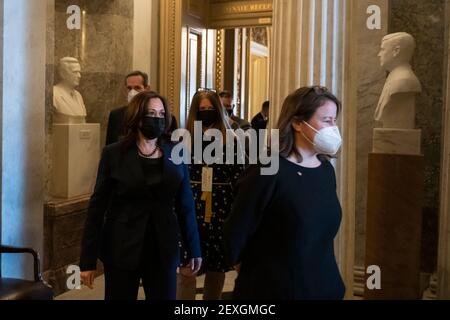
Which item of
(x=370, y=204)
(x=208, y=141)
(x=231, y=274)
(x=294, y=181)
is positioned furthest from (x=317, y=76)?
(x=231, y=274)

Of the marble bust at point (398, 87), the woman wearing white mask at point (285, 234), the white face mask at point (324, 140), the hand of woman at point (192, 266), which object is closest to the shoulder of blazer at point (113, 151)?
the hand of woman at point (192, 266)

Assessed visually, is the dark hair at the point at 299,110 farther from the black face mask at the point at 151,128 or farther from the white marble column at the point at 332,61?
the white marble column at the point at 332,61

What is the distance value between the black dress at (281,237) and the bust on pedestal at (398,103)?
8.04ft

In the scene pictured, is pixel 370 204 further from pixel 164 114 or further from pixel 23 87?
pixel 23 87

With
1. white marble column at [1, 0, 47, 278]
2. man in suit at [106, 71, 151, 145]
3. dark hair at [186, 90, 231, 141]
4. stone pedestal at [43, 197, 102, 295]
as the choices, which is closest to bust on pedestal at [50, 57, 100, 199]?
stone pedestal at [43, 197, 102, 295]

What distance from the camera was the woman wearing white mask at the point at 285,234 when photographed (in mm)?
2012

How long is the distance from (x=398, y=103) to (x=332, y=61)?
3.03ft

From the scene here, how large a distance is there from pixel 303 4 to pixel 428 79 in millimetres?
2062

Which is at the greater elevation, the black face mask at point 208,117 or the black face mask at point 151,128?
the black face mask at point 208,117

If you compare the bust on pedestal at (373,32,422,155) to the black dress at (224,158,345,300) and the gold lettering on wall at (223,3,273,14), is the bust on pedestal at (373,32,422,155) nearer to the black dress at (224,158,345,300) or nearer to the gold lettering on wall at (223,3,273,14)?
the black dress at (224,158,345,300)

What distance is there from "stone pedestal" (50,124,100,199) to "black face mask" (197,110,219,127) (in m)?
2.15

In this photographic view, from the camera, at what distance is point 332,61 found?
3.76 meters

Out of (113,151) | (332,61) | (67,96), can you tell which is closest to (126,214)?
(113,151)

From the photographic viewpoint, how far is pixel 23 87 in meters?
4.03
